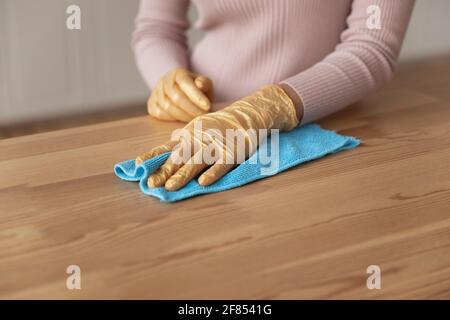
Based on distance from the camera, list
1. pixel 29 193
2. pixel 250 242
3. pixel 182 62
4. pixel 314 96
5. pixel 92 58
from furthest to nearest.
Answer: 1. pixel 92 58
2. pixel 182 62
3. pixel 314 96
4. pixel 29 193
5. pixel 250 242

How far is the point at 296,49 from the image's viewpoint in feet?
4.32

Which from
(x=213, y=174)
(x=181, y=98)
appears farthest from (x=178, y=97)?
(x=213, y=174)

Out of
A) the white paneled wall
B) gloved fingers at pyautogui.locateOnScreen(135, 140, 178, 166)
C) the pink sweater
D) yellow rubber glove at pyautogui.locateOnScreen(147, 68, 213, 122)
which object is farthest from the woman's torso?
the white paneled wall

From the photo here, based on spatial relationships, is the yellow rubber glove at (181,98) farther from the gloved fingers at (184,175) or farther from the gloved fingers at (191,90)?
the gloved fingers at (184,175)

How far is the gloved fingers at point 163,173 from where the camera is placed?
3.14 ft

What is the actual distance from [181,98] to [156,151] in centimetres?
21

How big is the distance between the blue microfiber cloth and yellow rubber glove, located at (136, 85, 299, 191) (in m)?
0.01

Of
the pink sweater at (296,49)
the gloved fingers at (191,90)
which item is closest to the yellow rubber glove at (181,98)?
the gloved fingers at (191,90)

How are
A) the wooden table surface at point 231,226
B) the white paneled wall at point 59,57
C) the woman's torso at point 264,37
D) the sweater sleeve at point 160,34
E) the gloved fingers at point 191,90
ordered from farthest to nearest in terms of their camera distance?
the white paneled wall at point 59,57 < the sweater sleeve at point 160,34 < the woman's torso at point 264,37 < the gloved fingers at point 191,90 < the wooden table surface at point 231,226

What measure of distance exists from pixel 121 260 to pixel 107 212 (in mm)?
124

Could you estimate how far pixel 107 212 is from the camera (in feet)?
2.92

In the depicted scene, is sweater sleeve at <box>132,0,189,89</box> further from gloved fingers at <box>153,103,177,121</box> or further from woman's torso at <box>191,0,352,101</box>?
gloved fingers at <box>153,103,177,121</box>
